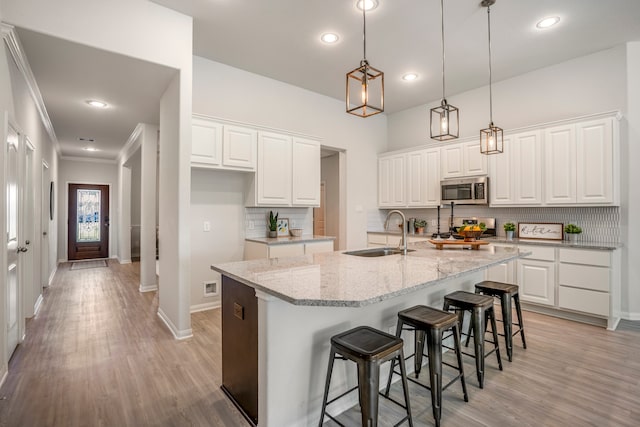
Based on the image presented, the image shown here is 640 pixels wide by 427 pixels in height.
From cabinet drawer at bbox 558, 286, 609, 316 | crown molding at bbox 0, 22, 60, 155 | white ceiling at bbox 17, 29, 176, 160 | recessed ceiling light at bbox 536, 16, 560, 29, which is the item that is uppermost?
recessed ceiling light at bbox 536, 16, 560, 29

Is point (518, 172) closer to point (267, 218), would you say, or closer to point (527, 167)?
point (527, 167)

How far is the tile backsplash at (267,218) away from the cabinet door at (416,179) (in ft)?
5.84

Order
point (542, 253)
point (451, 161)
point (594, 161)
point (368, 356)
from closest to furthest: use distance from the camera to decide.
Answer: point (368, 356) < point (594, 161) < point (542, 253) < point (451, 161)

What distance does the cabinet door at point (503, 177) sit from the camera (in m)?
4.41

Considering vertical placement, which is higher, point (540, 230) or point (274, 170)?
point (274, 170)

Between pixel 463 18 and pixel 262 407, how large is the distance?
3758 mm

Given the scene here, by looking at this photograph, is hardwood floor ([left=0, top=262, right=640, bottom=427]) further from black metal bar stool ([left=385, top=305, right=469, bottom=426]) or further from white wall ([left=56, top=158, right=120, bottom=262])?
white wall ([left=56, top=158, right=120, bottom=262])

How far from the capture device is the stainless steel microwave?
183 inches

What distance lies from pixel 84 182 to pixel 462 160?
8.94 m

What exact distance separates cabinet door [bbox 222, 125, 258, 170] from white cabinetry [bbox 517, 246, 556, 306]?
360 cm

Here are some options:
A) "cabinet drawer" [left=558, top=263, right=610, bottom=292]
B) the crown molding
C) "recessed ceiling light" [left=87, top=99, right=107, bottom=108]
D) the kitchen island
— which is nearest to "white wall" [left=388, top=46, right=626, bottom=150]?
"cabinet drawer" [left=558, top=263, right=610, bottom=292]

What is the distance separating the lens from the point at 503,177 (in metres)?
4.49

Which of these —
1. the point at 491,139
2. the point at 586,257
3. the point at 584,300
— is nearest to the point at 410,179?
the point at 491,139

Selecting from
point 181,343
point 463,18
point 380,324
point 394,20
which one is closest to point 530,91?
point 463,18
